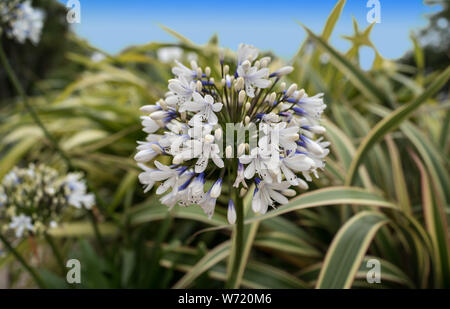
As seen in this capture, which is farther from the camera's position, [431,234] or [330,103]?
[330,103]

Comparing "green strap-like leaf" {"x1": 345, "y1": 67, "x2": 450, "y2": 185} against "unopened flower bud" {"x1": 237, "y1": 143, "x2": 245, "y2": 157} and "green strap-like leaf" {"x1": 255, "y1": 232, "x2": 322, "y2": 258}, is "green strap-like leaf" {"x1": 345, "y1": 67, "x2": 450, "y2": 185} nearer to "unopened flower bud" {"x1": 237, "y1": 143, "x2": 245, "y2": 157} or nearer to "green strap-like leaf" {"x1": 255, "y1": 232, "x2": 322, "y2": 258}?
"green strap-like leaf" {"x1": 255, "y1": 232, "x2": 322, "y2": 258}

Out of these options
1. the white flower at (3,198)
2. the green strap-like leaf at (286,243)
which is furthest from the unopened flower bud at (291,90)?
the white flower at (3,198)

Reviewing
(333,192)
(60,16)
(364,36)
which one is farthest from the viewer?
(60,16)

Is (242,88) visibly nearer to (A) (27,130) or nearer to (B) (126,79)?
(B) (126,79)

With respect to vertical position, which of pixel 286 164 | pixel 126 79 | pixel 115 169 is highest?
pixel 126 79

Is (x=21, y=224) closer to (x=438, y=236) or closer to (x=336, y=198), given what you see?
(x=336, y=198)

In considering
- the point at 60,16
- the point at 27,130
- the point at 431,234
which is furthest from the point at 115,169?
the point at 60,16
